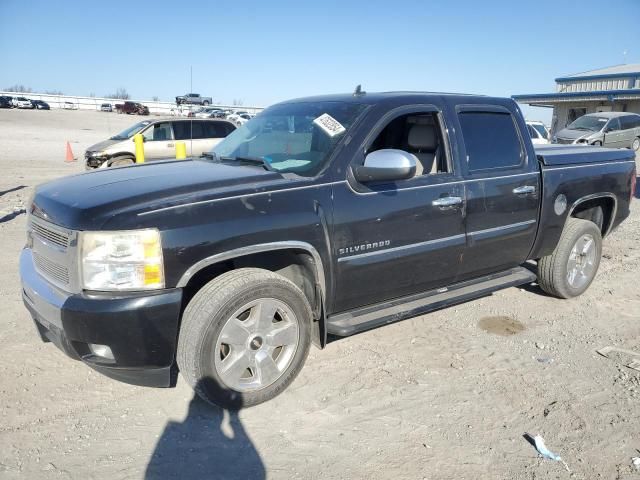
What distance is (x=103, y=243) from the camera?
9.04ft

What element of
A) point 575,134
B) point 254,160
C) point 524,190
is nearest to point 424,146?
point 524,190

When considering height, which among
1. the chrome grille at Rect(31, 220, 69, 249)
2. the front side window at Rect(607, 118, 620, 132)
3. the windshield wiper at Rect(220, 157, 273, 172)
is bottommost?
the chrome grille at Rect(31, 220, 69, 249)

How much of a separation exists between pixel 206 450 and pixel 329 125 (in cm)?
227

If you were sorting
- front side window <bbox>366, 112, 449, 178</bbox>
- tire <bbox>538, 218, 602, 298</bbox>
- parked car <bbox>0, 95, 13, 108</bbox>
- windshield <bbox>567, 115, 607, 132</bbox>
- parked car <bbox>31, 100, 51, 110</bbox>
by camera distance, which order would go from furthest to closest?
parked car <bbox>31, 100, 51, 110</bbox>, parked car <bbox>0, 95, 13, 108</bbox>, windshield <bbox>567, 115, 607, 132</bbox>, tire <bbox>538, 218, 602, 298</bbox>, front side window <bbox>366, 112, 449, 178</bbox>

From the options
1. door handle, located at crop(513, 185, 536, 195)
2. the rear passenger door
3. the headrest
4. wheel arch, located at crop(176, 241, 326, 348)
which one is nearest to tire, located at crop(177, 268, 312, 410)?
wheel arch, located at crop(176, 241, 326, 348)

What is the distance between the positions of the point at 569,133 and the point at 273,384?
23.1m

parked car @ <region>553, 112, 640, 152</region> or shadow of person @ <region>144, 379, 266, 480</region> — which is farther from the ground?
parked car @ <region>553, 112, 640, 152</region>

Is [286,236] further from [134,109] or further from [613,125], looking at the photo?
[134,109]

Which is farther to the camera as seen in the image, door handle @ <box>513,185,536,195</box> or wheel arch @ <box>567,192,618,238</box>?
wheel arch @ <box>567,192,618,238</box>

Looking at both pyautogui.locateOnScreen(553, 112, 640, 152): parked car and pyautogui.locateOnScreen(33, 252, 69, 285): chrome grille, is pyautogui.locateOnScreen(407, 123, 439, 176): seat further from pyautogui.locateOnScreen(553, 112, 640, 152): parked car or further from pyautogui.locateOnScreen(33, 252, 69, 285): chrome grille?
pyautogui.locateOnScreen(553, 112, 640, 152): parked car

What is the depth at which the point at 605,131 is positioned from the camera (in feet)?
74.5

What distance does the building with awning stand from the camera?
34.4 metres

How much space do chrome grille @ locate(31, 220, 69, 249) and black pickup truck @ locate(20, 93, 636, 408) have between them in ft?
0.05

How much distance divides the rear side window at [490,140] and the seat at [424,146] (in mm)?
245
